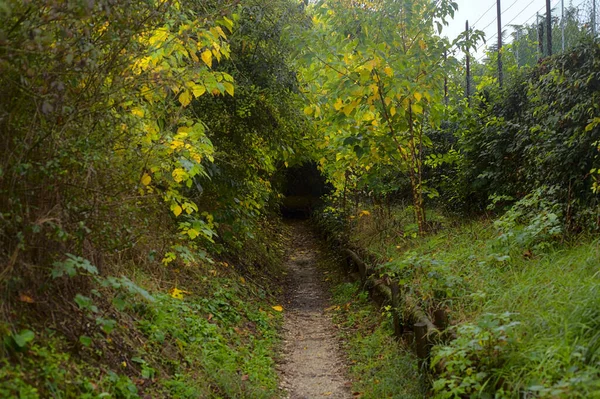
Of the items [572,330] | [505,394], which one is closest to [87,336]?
[505,394]

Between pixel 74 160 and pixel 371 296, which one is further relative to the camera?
pixel 371 296

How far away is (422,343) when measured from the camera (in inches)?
207

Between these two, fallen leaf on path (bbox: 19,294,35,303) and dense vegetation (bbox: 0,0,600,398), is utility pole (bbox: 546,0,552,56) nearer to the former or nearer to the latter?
dense vegetation (bbox: 0,0,600,398)

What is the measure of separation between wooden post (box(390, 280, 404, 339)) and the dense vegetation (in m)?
0.20

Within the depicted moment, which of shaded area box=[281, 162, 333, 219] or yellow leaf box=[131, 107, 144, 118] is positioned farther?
shaded area box=[281, 162, 333, 219]

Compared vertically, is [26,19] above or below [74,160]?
above

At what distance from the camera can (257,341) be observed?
7.43 meters

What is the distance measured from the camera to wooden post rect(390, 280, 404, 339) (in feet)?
21.8

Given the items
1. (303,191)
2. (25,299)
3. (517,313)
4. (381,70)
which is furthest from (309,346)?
(303,191)

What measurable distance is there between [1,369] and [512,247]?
216 inches

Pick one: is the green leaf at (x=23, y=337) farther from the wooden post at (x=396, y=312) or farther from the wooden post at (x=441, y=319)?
the wooden post at (x=396, y=312)

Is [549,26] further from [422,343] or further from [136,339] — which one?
[136,339]

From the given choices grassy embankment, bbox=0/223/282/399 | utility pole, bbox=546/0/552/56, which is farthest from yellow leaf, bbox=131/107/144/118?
utility pole, bbox=546/0/552/56

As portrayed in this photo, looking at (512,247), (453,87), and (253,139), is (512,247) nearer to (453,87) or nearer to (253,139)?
(253,139)
